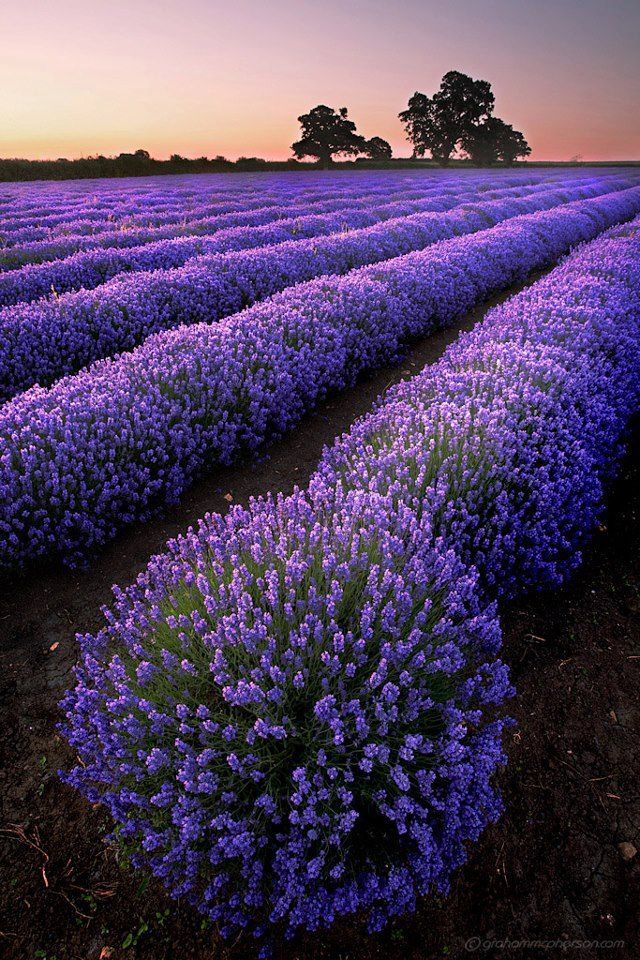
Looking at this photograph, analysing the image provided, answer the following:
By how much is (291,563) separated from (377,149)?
63.5 m

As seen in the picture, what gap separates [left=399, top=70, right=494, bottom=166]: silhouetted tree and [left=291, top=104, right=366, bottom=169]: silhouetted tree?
12.2m

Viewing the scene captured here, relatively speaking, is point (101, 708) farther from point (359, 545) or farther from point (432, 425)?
point (432, 425)

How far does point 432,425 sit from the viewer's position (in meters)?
3.17

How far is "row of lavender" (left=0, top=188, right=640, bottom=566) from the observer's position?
3297 mm

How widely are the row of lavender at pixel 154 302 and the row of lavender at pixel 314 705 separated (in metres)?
3.96

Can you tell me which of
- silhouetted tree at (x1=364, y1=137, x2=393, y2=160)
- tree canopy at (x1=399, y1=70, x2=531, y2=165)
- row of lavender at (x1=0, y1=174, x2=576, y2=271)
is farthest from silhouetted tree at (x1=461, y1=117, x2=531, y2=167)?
row of lavender at (x1=0, y1=174, x2=576, y2=271)

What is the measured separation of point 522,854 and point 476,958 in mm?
397

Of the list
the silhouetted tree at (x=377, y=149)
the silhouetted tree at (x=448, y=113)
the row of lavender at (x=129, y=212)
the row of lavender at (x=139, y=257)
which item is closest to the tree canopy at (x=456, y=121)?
the silhouetted tree at (x=448, y=113)

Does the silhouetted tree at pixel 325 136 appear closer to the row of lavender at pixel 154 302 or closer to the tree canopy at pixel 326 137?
the tree canopy at pixel 326 137

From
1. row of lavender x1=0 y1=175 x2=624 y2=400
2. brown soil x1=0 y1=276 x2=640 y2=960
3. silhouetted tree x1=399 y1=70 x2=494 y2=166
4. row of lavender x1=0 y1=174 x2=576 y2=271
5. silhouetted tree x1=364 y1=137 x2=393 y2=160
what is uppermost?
silhouetted tree x1=399 y1=70 x2=494 y2=166

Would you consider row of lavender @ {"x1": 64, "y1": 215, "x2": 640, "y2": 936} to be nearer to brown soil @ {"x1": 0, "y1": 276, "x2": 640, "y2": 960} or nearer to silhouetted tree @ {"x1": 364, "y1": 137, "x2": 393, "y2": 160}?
brown soil @ {"x1": 0, "y1": 276, "x2": 640, "y2": 960}

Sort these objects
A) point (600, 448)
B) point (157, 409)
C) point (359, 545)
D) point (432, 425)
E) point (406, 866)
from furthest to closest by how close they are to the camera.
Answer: point (157, 409) < point (600, 448) < point (432, 425) < point (359, 545) < point (406, 866)

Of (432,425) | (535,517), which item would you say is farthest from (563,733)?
(432,425)

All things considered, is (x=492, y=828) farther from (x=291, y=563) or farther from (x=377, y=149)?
(x=377, y=149)
